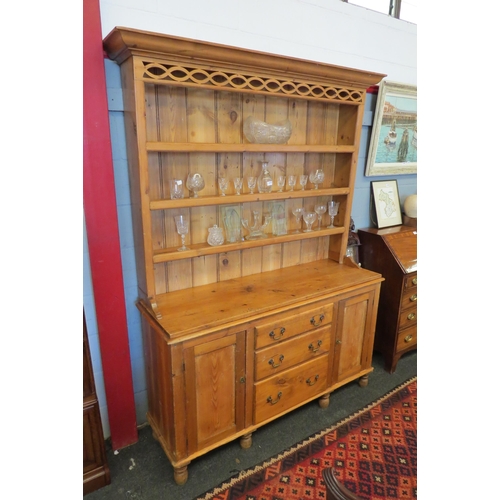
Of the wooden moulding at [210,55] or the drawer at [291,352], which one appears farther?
the drawer at [291,352]

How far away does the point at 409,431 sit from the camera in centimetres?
203

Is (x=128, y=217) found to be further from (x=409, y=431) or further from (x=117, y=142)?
(x=409, y=431)

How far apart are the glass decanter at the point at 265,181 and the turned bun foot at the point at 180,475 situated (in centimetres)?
145

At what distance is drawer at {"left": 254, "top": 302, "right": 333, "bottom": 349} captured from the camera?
175cm

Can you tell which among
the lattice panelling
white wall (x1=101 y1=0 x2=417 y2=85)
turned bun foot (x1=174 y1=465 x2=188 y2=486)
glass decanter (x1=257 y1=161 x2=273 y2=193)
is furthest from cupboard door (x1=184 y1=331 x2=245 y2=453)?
white wall (x1=101 y1=0 x2=417 y2=85)

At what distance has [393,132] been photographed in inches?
103

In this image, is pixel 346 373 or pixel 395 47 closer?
pixel 346 373

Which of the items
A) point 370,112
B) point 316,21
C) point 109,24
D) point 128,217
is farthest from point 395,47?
point 128,217

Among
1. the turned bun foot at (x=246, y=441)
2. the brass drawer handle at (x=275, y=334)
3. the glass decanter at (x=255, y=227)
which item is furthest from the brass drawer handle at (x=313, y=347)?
the glass decanter at (x=255, y=227)

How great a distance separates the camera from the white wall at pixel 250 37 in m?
1.58

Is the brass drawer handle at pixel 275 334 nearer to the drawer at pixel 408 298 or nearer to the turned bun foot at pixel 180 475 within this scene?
the turned bun foot at pixel 180 475

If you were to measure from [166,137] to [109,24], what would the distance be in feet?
1.65

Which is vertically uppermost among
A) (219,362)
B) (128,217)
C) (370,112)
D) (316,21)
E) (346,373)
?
(316,21)

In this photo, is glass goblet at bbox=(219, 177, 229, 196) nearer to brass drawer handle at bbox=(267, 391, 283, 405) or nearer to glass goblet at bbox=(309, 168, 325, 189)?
glass goblet at bbox=(309, 168, 325, 189)
